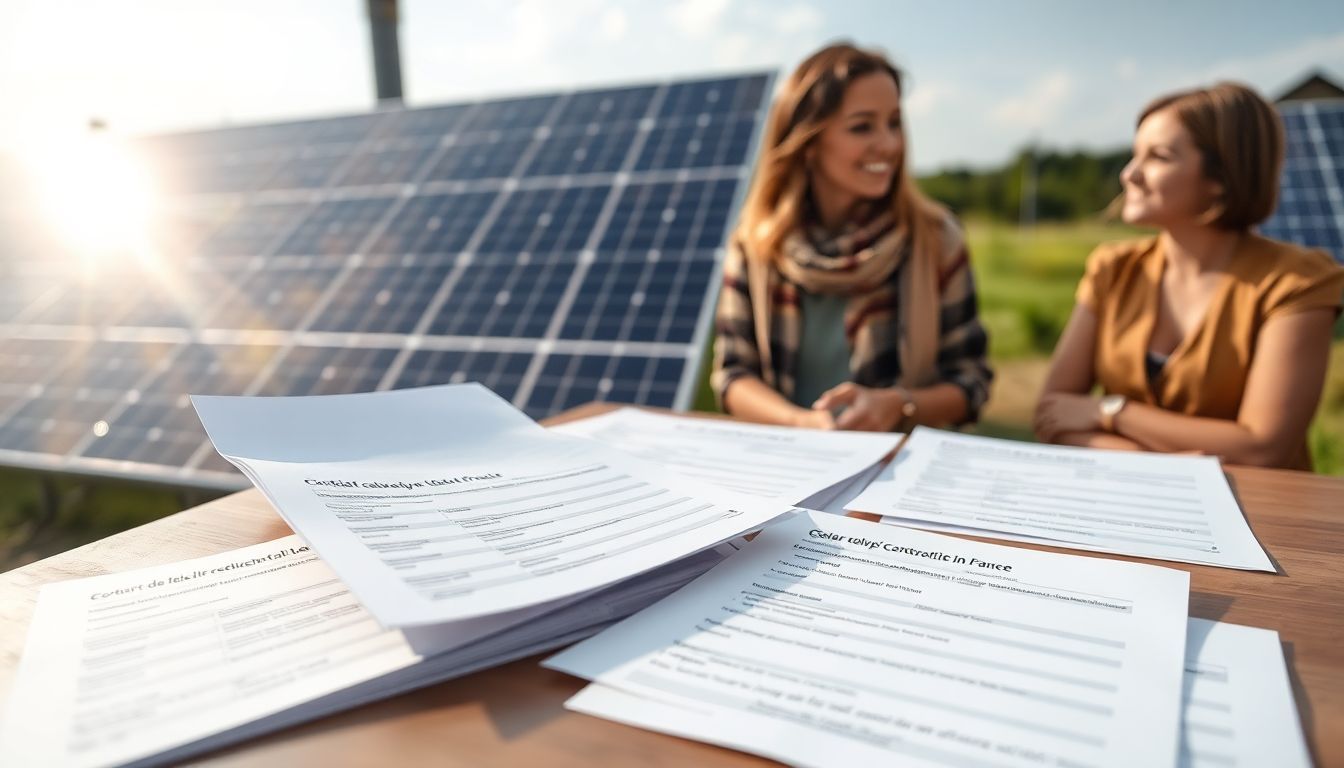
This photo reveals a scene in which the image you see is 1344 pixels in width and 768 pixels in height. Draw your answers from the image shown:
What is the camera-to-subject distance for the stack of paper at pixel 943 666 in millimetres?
461

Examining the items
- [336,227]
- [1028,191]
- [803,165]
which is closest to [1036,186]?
[1028,191]

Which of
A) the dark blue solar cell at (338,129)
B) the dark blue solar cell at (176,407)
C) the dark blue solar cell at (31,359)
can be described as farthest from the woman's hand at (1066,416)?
the dark blue solar cell at (338,129)

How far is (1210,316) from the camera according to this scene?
6.16 ft

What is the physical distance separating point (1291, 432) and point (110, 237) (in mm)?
5893

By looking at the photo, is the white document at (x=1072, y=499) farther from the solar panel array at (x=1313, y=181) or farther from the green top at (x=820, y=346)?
the solar panel array at (x=1313, y=181)

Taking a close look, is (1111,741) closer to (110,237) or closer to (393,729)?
(393,729)

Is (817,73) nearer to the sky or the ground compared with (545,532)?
nearer to the sky

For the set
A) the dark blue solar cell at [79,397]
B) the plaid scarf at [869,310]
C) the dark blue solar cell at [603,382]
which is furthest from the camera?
the dark blue solar cell at [79,397]

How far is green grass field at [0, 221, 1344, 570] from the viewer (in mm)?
3779

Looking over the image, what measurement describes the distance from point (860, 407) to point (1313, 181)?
568 cm

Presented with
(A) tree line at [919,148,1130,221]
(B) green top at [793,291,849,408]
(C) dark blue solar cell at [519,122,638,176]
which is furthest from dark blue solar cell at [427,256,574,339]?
(A) tree line at [919,148,1130,221]

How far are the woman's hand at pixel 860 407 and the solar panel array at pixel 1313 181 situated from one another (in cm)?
422

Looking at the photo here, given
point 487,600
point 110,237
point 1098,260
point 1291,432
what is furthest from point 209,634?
point 110,237

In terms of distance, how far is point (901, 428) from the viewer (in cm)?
190
